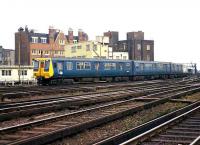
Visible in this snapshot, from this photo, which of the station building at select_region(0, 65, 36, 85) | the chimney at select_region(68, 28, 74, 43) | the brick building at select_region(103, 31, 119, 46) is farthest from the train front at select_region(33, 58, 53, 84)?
the brick building at select_region(103, 31, 119, 46)

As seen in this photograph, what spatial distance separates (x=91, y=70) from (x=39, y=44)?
55284 mm

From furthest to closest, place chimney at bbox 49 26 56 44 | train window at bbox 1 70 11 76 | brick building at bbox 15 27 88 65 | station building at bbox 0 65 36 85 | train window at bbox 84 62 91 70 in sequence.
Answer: chimney at bbox 49 26 56 44 < brick building at bbox 15 27 88 65 < train window at bbox 1 70 11 76 < station building at bbox 0 65 36 85 < train window at bbox 84 62 91 70

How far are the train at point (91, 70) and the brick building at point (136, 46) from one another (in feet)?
134

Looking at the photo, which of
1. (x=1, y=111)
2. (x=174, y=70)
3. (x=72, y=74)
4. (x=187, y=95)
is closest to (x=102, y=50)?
(x=174, y=70)

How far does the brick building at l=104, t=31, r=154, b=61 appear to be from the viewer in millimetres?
100250

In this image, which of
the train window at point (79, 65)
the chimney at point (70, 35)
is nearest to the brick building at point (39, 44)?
the chimney at point (70, 35)

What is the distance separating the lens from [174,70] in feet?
217

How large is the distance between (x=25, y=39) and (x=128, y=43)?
2801 cm

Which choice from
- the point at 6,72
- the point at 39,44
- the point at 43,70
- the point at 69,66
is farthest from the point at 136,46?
the point at 43,70

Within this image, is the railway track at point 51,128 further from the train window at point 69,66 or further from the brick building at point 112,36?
the brick building at point 112,36

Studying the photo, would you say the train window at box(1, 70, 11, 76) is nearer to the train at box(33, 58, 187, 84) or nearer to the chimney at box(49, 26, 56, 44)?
the train at box(33, 58, 187, 84)

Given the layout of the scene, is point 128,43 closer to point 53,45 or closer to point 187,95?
point 53,45

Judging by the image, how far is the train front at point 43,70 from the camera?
36.0 meters

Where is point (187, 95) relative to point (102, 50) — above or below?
below
